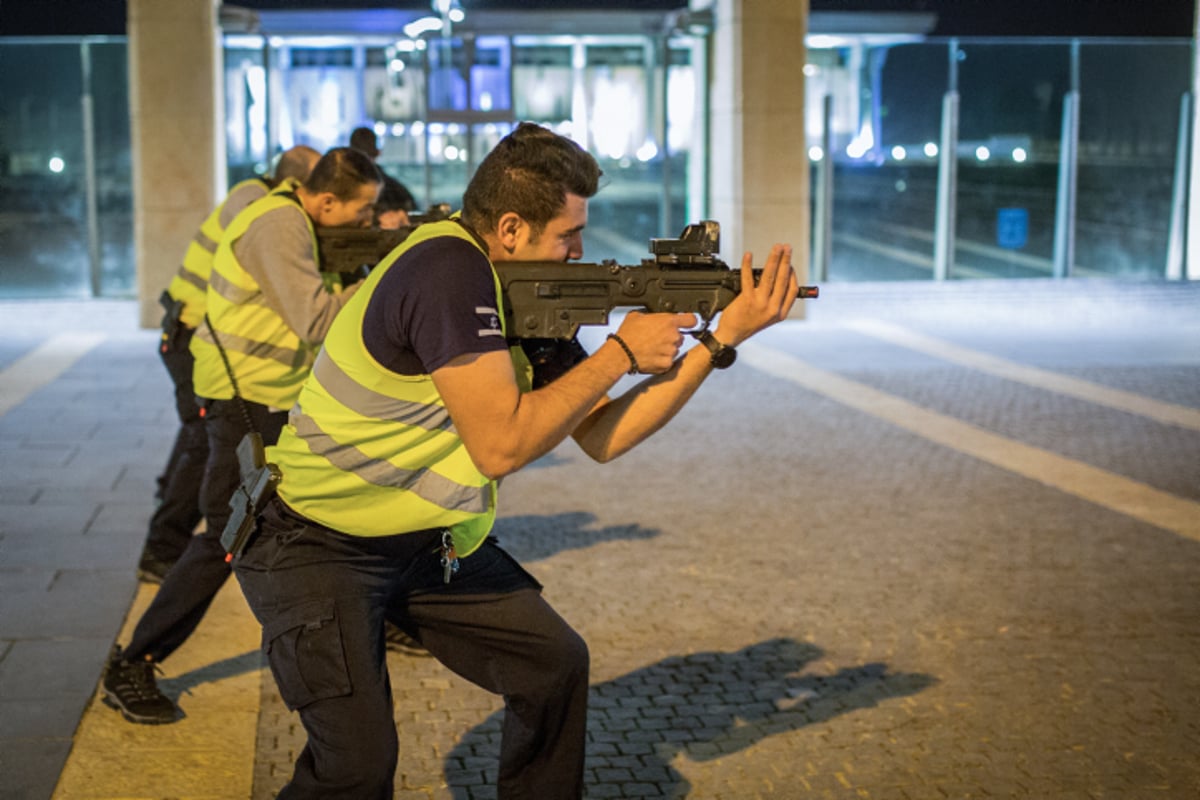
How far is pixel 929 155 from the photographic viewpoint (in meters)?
20.6

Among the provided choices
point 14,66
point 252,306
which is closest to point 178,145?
point 14,66

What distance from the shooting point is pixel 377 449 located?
11.2ft

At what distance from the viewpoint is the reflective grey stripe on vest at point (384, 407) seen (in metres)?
3.36

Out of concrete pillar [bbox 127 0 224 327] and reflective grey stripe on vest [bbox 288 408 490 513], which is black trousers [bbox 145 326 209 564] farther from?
concrete pillar [bbox 127 0 224 327]

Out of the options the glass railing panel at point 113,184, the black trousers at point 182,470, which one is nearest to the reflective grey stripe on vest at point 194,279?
the black trousers at point 182,470

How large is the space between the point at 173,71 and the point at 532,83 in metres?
4.92

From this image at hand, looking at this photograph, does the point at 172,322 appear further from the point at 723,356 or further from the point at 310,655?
the point at 723,356

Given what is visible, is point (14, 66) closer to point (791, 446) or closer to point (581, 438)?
point (791, 446)

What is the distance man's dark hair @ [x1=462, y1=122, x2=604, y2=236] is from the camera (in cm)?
338

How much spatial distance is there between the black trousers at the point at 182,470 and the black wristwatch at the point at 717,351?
3552 mm

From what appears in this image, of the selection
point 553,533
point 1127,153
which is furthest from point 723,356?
point 1127,153

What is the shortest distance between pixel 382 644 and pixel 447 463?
430 millimetres

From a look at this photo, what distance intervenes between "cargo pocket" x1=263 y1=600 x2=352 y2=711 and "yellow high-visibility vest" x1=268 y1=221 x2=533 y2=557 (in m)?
0.21

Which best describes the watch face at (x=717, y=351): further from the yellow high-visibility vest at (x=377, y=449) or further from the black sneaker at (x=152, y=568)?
the black sneaker at (x=152, y=568)
